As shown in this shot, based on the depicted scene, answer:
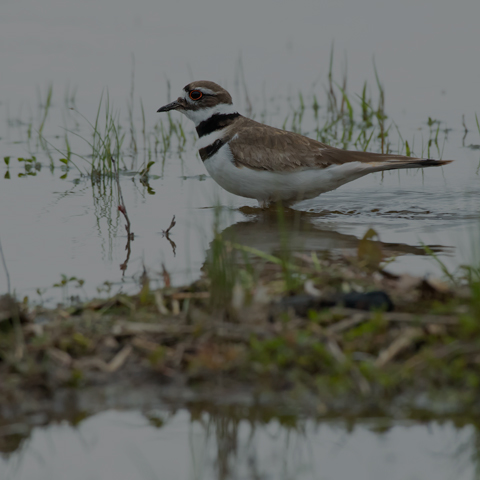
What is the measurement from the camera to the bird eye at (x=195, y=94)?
768cm

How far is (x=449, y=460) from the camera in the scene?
2.77 meters

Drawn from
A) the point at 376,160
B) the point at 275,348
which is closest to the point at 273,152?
the point at 376,160

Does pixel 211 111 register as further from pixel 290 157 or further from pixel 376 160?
pixel 376 160

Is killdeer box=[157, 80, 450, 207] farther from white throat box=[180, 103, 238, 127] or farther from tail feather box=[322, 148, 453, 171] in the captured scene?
white throat box=[180, 103, 238, 127]

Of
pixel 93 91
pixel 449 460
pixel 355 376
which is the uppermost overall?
pixel 93 91

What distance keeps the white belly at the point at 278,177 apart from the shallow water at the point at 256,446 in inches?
158

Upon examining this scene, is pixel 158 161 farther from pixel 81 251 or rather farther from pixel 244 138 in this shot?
pixel 81 251

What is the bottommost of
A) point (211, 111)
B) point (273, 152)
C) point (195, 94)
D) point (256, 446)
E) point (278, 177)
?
point (256, 446)

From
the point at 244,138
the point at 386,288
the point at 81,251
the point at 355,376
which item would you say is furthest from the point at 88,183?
the point at 355,376

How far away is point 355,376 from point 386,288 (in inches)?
32.3

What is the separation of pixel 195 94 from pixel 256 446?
17.3ft

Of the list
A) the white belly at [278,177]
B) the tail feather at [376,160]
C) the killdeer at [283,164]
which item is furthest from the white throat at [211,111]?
the tail feather at [376,160]

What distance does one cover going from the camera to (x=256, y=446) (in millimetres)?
2908

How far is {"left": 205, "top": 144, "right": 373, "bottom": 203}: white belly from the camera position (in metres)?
6.96
